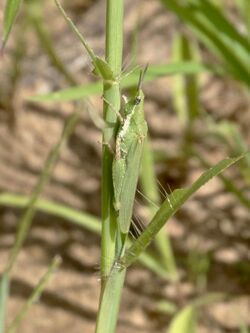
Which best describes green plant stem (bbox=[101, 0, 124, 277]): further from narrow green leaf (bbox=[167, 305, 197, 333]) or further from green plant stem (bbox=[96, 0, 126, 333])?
narrow green leaf (bbox=[167, 305, 197, 333])

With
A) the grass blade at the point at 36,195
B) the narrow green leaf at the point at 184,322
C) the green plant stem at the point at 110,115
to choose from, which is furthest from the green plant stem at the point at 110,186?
the narrow green leaf at the point at 184,322

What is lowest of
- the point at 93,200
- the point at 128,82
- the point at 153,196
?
the point at 128,82

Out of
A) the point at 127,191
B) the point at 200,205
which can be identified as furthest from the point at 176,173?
the point at 127,191

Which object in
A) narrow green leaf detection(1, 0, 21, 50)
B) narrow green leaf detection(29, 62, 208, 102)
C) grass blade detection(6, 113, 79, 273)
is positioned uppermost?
narrow green leaf detection(29, 62, 208, 102)

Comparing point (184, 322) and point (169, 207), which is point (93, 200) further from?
point (169, 207)

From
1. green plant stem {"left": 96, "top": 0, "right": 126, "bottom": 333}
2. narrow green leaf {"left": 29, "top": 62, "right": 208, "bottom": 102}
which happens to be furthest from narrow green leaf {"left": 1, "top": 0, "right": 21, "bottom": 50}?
narrow green leaf {"left": 29, "top": 62, "right": 208, "bottom": 102}

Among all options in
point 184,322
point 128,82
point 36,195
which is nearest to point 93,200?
point 184,322
